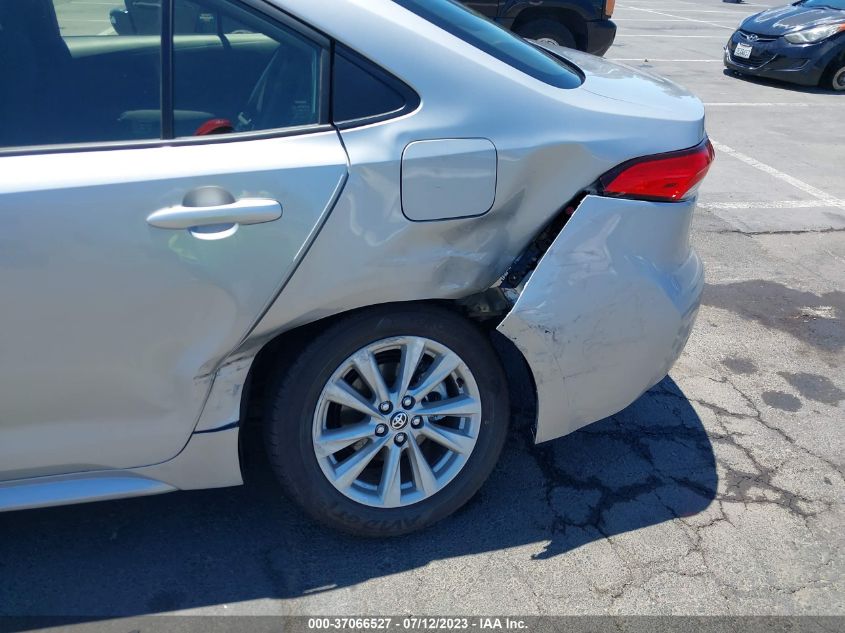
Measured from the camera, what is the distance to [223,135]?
2.26 meters

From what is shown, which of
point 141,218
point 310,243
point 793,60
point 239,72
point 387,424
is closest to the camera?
point 141,218

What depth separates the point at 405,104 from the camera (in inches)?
92.3

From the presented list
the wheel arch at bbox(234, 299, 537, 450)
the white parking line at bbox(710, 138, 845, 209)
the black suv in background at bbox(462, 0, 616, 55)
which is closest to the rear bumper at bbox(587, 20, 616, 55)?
the black suv in background at bbox(462, 0, 616, 55)

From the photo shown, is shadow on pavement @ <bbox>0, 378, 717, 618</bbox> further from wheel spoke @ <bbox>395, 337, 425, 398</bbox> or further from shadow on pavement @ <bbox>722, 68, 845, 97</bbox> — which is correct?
shadow on pavement @ <bbox>722, 68, 845, 97</bbox>

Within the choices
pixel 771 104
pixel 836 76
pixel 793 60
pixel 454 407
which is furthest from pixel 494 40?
pixel 836 76

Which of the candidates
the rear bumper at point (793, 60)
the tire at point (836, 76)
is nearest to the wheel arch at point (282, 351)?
the rear bumper at point (793, 60)

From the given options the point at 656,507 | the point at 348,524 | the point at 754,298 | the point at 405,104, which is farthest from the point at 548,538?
the point at 754,298

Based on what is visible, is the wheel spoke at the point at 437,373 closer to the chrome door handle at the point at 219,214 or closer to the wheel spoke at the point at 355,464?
the wheel spoke at the point at 355,464

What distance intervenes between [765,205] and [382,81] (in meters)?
4.53

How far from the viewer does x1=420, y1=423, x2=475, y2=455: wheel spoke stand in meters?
2.63

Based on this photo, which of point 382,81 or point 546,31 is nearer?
point 382,81

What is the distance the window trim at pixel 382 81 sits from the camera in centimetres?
231

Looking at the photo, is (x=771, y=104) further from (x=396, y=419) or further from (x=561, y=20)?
(x=396, y=419)

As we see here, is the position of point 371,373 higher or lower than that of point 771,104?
higher
